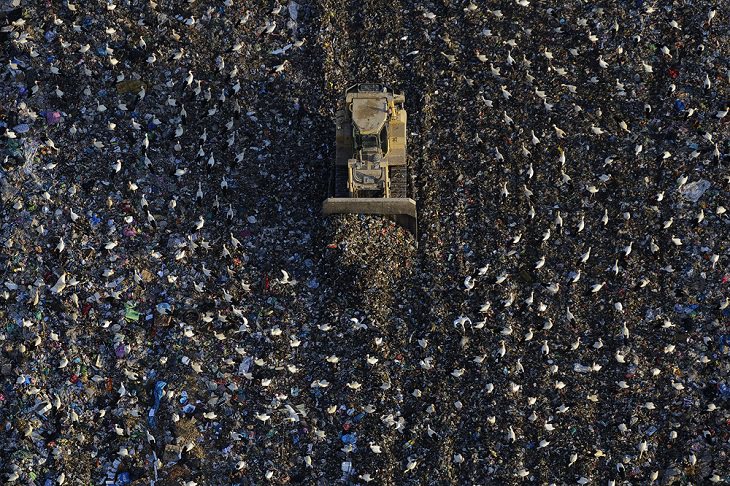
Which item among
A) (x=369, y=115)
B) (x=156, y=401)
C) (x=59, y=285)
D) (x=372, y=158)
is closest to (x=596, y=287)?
(x=372, y=158)

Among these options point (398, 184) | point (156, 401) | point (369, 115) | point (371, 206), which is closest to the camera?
point (369, 115)

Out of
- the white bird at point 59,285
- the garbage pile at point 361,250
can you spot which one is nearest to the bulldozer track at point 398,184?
the garbage pile at point 361,250

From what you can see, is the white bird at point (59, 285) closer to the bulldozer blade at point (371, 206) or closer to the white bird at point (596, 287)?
Answer: the bulldozer blade at point (371, 206)

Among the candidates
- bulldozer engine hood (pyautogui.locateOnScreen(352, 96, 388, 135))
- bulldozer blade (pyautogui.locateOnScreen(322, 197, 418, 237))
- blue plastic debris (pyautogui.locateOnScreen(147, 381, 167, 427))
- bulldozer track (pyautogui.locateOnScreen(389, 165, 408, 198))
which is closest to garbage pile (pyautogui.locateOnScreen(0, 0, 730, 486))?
blue plastic debris (pyautogui.locateOnScreen(147, 381, 167, 427))

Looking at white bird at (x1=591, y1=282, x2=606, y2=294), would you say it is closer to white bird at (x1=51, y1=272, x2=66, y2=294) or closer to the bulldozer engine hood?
the bulldozer engine hood

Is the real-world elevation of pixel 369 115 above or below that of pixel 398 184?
above

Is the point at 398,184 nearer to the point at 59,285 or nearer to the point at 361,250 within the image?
the point at 361,250

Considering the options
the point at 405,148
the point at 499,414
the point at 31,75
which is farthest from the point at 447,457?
the point at 31,75
